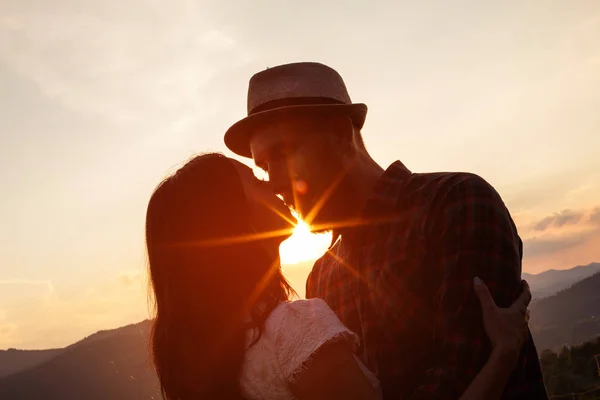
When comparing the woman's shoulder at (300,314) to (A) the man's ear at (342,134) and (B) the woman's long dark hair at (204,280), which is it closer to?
(B) the woman's long dark hair at (204,280)

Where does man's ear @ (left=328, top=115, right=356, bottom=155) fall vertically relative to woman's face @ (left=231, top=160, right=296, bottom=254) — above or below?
above

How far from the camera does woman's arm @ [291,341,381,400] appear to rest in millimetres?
2670

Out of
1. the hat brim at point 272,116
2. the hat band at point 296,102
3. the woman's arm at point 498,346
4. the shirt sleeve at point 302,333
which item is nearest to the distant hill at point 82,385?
the hat brim at point 272,116

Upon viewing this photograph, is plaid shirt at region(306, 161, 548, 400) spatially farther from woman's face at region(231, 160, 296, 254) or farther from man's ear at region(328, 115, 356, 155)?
woman's face at region(231, 160, 296, 254)

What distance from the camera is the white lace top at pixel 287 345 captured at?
2.76 meters

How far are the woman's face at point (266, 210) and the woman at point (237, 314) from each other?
0.01 m

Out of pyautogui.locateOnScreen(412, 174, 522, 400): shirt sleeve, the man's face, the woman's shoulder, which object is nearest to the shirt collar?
A: the man's face

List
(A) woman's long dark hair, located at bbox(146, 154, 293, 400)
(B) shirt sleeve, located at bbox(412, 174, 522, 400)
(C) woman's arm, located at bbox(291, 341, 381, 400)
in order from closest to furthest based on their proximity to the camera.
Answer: (C) woman's arm, located at bbox(291, 341, 381, 400) → (B) shirt sleeve, located at bbox(412, 174, 522, 400) → (A) woman's long dark hair, located at bbox(146, 154, 293, 400)

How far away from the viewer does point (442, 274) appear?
341cm

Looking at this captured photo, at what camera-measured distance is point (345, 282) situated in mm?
4629

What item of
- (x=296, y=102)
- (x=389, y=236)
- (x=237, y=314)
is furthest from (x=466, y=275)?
(x=296, y=102)

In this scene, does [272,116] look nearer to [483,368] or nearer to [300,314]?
[300,314]

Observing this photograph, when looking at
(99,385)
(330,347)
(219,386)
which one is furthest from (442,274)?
(99,385)

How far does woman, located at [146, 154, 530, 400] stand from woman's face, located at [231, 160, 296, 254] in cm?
1
